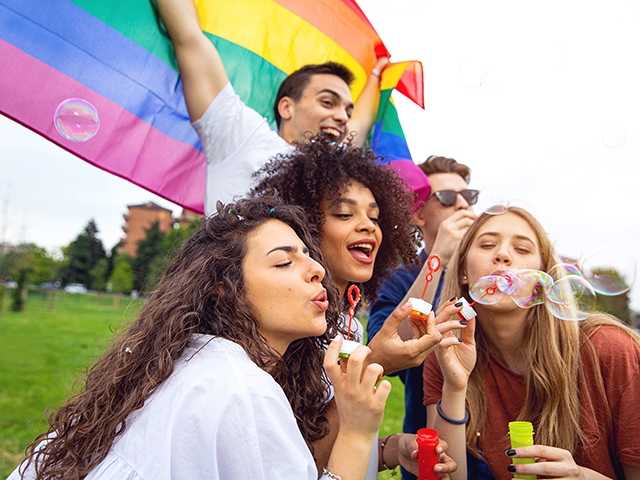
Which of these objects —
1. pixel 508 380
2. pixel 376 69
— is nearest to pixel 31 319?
pixel 376 69

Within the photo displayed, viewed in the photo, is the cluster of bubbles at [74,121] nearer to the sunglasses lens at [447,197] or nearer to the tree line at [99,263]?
the sunglasses lens at [447,197]

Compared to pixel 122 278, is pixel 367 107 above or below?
above

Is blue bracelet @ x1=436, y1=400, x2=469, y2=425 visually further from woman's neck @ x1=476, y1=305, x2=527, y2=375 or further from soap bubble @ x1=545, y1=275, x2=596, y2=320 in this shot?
soap bubble @ x1=545, y1=275, x2=596, y2=320

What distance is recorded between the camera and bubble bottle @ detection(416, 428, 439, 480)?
88.0 inches

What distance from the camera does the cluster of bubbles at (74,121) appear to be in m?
3.40

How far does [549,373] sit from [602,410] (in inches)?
9.3

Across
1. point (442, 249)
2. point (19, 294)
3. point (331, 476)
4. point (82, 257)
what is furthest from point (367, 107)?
point (82, 257)

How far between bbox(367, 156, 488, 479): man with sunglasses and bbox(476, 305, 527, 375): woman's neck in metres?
0.48

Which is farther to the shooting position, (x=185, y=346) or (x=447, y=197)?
(x=447, y=197)

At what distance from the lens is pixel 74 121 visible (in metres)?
3.42

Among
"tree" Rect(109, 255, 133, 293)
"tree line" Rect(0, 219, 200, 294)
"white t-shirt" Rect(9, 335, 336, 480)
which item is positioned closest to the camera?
"white t-shirt" Rect(9, 335, 336, 480)

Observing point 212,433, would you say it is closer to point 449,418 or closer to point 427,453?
point 427,453

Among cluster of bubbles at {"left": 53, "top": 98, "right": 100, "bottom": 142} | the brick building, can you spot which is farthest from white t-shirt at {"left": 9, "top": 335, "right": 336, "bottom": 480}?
the brick building

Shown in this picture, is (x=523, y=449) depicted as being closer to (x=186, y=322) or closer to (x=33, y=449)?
(x=186, y=322)
